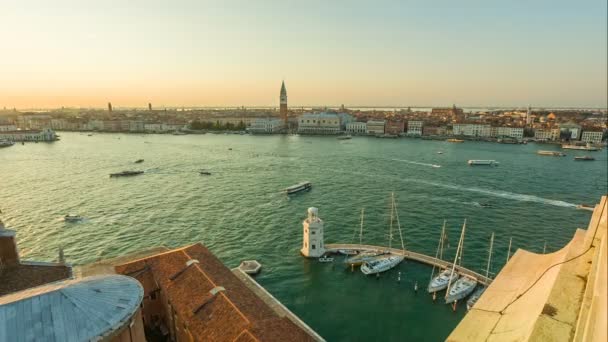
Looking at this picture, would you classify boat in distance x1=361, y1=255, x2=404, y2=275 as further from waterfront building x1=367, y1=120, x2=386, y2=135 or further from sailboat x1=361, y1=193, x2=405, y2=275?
waterfront building x1=367, y1=120, x2=386, y2=135

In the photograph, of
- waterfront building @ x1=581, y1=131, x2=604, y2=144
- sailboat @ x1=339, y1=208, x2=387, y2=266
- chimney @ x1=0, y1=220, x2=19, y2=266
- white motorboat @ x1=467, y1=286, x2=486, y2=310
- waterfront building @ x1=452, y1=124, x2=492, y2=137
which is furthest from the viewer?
waterfront building @ x1=452, y1=124, x2=492, y2=137

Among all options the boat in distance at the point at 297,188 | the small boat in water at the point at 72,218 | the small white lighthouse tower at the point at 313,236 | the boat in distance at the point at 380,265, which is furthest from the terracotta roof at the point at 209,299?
the boat in distance at the point at 297,188

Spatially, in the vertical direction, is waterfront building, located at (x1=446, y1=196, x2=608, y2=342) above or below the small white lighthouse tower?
above

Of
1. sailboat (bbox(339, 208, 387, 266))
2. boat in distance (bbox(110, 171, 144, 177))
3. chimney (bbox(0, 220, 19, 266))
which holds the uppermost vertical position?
chimney (bbox(0, 220, 19, 266))

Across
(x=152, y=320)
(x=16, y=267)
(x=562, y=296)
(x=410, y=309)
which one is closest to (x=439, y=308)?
(x=410, y=309)

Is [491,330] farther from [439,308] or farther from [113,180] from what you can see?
[113,180]

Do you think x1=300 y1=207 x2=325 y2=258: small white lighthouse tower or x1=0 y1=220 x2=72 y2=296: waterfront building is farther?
x1=300 y1=207 x2=325 y2=258: small white lighthouse tower

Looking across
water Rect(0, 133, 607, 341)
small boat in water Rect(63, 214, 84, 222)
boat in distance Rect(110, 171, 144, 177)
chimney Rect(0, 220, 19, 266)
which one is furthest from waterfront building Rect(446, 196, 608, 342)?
boat in distance Rect(110, 171, 144, 177)
